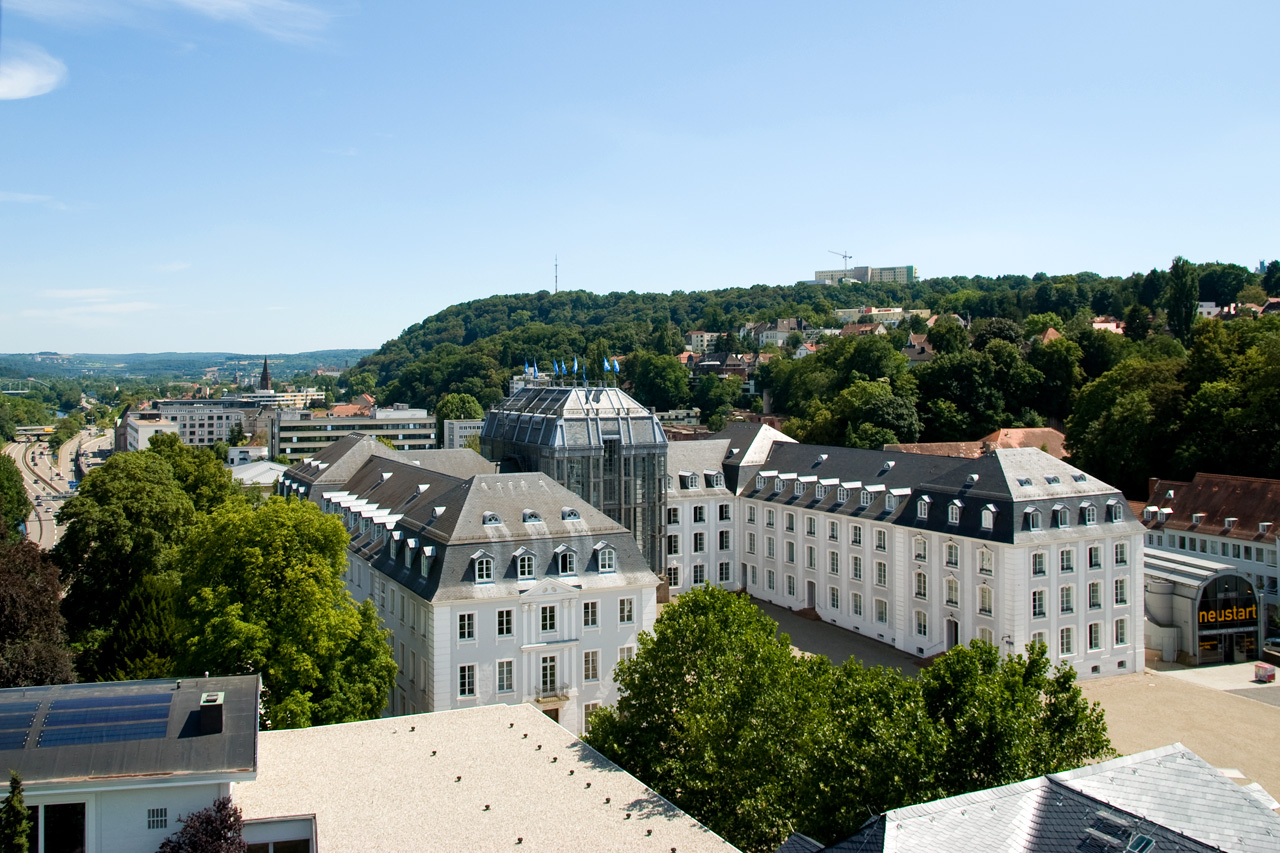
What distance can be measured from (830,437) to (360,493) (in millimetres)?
52479

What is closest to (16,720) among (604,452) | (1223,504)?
(604,452)

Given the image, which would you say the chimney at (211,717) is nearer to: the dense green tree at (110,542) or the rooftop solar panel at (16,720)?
the rooftop solar panel at (16,720)

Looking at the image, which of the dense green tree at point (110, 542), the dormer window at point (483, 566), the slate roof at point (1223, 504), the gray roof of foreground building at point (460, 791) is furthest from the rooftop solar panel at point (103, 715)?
the slate roof at point (1223, 504)

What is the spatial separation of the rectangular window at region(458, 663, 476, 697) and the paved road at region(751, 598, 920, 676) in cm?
1517

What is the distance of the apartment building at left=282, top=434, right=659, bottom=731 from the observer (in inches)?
1458

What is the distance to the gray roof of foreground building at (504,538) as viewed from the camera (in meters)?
37.6

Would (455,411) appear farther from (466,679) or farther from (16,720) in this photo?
(16,720)

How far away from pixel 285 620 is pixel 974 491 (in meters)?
31.7


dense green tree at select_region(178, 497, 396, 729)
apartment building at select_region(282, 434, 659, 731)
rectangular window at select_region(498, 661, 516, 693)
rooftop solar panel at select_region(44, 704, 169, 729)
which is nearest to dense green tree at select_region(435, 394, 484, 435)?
apartment building at select_region(282, 434, 659, 731)

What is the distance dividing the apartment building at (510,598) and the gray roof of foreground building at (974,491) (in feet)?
55.7

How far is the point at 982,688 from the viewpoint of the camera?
74.4 ft

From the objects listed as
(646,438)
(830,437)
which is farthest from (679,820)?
(830,437)

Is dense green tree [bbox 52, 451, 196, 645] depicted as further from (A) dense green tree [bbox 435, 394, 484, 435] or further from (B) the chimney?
(A) dense green tree [bbox 435, 394, 484, 435]

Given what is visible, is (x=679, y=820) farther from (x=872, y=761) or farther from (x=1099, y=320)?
(x=1099, y=320)
